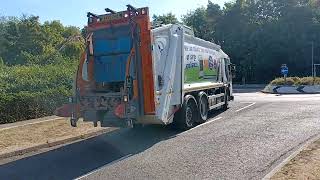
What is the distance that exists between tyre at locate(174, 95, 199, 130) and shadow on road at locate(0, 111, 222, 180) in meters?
0.29

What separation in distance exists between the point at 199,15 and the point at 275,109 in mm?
54207

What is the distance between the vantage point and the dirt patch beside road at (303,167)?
719 centimetres

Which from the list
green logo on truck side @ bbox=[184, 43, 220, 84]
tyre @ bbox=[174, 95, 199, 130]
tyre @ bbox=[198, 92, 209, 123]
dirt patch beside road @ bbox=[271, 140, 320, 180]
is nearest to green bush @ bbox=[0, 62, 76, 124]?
green logo on truck side @ bbox=[184, 43, 220, 84]

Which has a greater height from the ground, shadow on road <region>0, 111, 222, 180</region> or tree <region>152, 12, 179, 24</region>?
tree <region>152, 12, 179, 24</region>

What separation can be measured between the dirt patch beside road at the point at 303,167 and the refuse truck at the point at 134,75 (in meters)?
4.05

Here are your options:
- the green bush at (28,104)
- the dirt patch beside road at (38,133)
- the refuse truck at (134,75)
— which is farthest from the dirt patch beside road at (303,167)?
the green bush at (28,104)

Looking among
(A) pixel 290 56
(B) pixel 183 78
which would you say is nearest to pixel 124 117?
(B) pixel 183 78

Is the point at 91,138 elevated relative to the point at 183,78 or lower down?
lower down

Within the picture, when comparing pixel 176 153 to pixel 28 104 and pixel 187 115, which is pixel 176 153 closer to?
pixel 187 115

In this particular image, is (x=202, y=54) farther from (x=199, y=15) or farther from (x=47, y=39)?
(x=199, y=15)

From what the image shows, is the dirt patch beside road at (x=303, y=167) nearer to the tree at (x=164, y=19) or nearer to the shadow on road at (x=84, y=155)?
the shadow on road at (x=84, y=155)

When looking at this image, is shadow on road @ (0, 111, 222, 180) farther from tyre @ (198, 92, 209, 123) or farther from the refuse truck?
tyre @ (198, 92, 209, 123)

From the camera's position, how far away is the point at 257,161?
895 cm

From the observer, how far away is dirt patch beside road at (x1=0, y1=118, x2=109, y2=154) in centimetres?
1163
